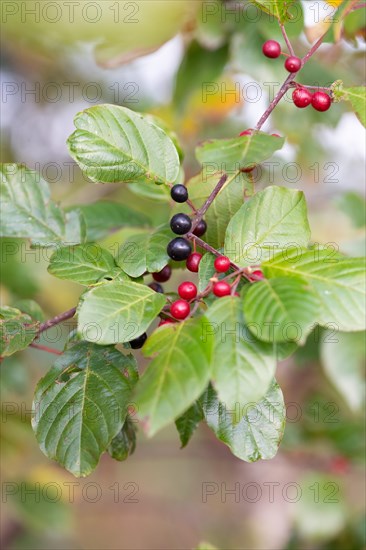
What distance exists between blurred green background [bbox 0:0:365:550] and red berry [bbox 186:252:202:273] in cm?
25

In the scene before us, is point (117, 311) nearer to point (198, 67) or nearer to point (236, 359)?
point (236, 359)

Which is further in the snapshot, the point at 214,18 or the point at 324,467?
the point at 324,467

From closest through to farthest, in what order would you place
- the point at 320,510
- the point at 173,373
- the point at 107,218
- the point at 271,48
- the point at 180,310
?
the point at 173,373, the point at 180,310, the point at 271,48, the point at 107,218, the point at 320,510

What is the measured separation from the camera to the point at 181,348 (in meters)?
0.71

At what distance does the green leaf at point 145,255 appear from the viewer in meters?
0.86

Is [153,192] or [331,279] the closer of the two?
[331,279]

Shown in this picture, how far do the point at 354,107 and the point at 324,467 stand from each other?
153 centimetres

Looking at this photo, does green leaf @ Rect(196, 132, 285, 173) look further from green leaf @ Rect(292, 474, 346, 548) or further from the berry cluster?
green leaf @ Rect(292, 474, 346, 548)

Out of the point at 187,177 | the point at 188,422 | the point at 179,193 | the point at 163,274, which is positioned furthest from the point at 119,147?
the point at 187,177

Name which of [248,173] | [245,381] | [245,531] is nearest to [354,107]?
[248,173]

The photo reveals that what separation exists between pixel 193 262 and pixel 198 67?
1.13 m

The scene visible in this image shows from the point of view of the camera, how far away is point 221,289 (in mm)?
775

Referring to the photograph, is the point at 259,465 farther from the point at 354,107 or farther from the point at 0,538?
the point at 354,107

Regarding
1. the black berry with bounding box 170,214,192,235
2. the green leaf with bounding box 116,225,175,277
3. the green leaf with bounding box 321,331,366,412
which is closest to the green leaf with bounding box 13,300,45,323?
the green leaf with bounding box 116,225,175,277
